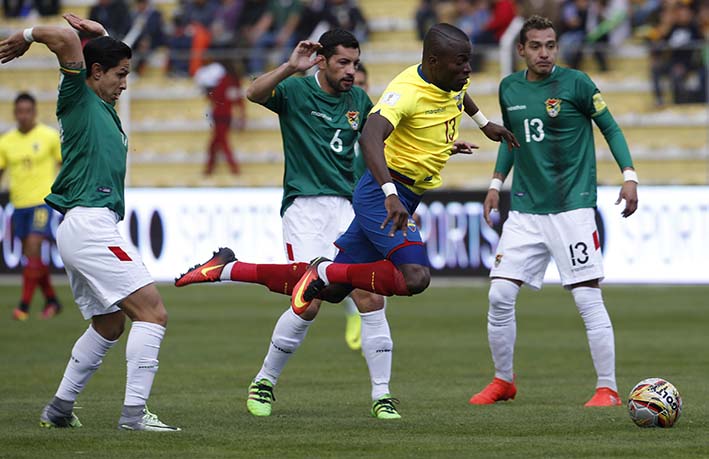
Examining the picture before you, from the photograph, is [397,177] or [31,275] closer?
[397,177]

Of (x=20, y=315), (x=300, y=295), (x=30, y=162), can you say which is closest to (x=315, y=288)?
(x=300, y=295)

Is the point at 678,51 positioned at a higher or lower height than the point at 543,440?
higher

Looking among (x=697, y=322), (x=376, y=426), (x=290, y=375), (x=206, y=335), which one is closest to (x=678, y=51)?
(x=697, y=322)

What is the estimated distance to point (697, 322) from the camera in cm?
1552

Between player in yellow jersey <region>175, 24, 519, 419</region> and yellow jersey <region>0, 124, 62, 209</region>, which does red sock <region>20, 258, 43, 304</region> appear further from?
player in yellow jersey <region>175, 24, 519, 419</region>

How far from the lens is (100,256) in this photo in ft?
25.0

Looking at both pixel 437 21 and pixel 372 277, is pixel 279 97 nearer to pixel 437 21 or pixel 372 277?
pixel 372 277

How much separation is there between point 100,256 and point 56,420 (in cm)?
109

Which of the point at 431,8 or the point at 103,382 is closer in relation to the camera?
the point at 103,382

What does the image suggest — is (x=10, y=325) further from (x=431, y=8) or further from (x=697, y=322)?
(x=431, y=8)

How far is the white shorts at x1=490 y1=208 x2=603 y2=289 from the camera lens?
9375 mm

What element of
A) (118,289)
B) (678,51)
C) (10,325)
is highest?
(678,51)

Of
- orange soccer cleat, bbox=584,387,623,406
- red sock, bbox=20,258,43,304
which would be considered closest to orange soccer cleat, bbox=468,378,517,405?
orange soccer cleat, bbox=584,387,623,406

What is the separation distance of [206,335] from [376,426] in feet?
22.7
